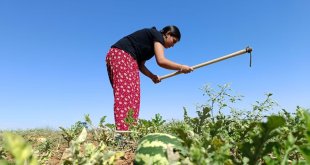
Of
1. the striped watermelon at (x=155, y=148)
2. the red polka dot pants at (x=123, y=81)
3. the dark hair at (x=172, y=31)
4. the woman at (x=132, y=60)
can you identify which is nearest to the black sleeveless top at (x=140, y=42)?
the woman at (x=132, y=60)

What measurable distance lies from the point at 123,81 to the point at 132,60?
1.33 feet

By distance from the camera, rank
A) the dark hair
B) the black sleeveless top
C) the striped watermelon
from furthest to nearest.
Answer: the dark hair, the black sleeveless top, the striped watermelon

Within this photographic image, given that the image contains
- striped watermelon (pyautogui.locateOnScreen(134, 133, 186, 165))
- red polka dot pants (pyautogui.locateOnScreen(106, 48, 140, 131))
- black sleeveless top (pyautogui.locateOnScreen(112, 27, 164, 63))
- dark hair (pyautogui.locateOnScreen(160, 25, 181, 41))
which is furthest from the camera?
dark hair (pyautogui.locateOnScreen(160, 25, 181, 41))

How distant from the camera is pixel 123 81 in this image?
6.04 metres

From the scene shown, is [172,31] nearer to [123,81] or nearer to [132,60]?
[132,60]

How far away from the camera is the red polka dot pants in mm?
5848

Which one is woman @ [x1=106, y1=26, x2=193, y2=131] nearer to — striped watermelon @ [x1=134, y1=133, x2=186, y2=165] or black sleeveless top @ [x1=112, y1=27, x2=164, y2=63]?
black sleeveless top @ [x1=112, y1=27, x2=164, y2=63]

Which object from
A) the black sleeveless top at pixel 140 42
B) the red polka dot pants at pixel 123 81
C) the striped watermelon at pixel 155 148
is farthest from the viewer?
the black sleeveless top at pixel 140 42

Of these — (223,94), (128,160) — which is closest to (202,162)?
(128,160)

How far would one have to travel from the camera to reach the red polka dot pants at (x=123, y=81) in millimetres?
5848

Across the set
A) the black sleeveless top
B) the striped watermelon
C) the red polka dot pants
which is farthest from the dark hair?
the striped watermelon

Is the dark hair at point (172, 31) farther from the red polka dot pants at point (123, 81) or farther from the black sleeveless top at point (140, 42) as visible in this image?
the red polka dot pants at point (123, 81)

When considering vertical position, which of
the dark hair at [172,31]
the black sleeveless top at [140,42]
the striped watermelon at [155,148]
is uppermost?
the dark hair at [172,31]

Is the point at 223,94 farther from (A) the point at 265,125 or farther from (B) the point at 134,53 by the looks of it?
(A) the point at 265,125
